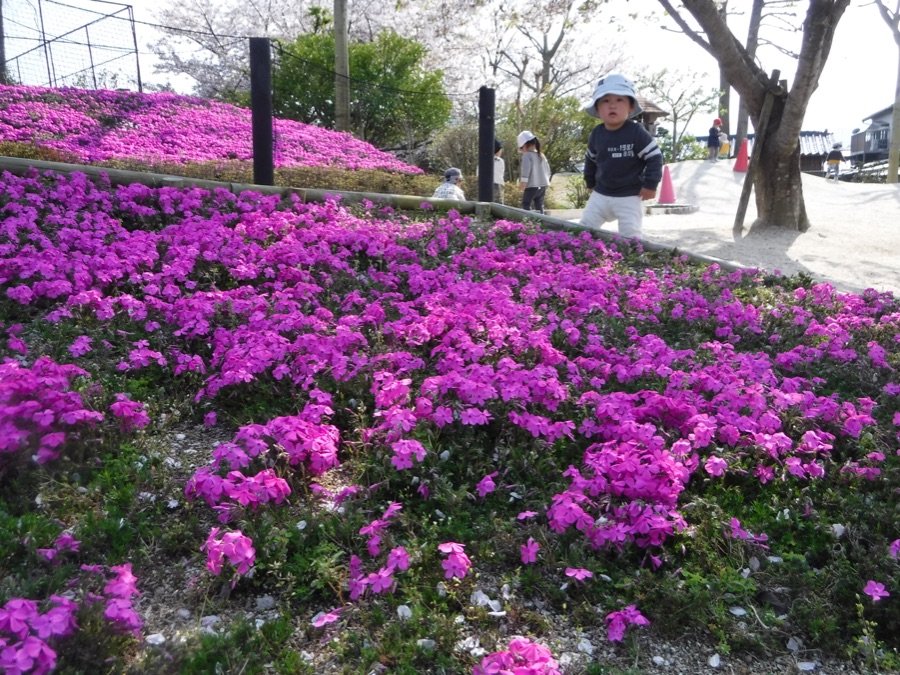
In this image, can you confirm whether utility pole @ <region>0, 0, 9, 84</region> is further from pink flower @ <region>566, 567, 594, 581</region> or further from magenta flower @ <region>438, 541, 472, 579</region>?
pink flower @ <region>566, 567, 594, 581</region>

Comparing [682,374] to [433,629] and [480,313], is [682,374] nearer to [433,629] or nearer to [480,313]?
[480,313]

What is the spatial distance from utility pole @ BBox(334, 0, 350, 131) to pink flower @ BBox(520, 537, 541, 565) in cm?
1497

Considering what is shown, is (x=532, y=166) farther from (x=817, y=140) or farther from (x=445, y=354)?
Result: (x=817, y=140)

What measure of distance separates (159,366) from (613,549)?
255 centimetres

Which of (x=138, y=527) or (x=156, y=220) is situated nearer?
(x=138, y=527)

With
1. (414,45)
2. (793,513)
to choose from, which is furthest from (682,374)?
(414,45)

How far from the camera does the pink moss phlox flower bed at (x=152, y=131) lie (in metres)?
12.5

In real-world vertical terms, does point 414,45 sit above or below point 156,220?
above

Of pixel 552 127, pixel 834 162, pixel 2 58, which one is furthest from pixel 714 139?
pixel 2 58

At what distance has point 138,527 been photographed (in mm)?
2748

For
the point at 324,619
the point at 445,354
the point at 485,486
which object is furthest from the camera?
the point at 445,354

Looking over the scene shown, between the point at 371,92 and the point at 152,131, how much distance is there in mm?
6736

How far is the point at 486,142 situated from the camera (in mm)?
9719

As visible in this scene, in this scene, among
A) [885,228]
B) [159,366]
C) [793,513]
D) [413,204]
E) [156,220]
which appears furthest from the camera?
[885,228]
